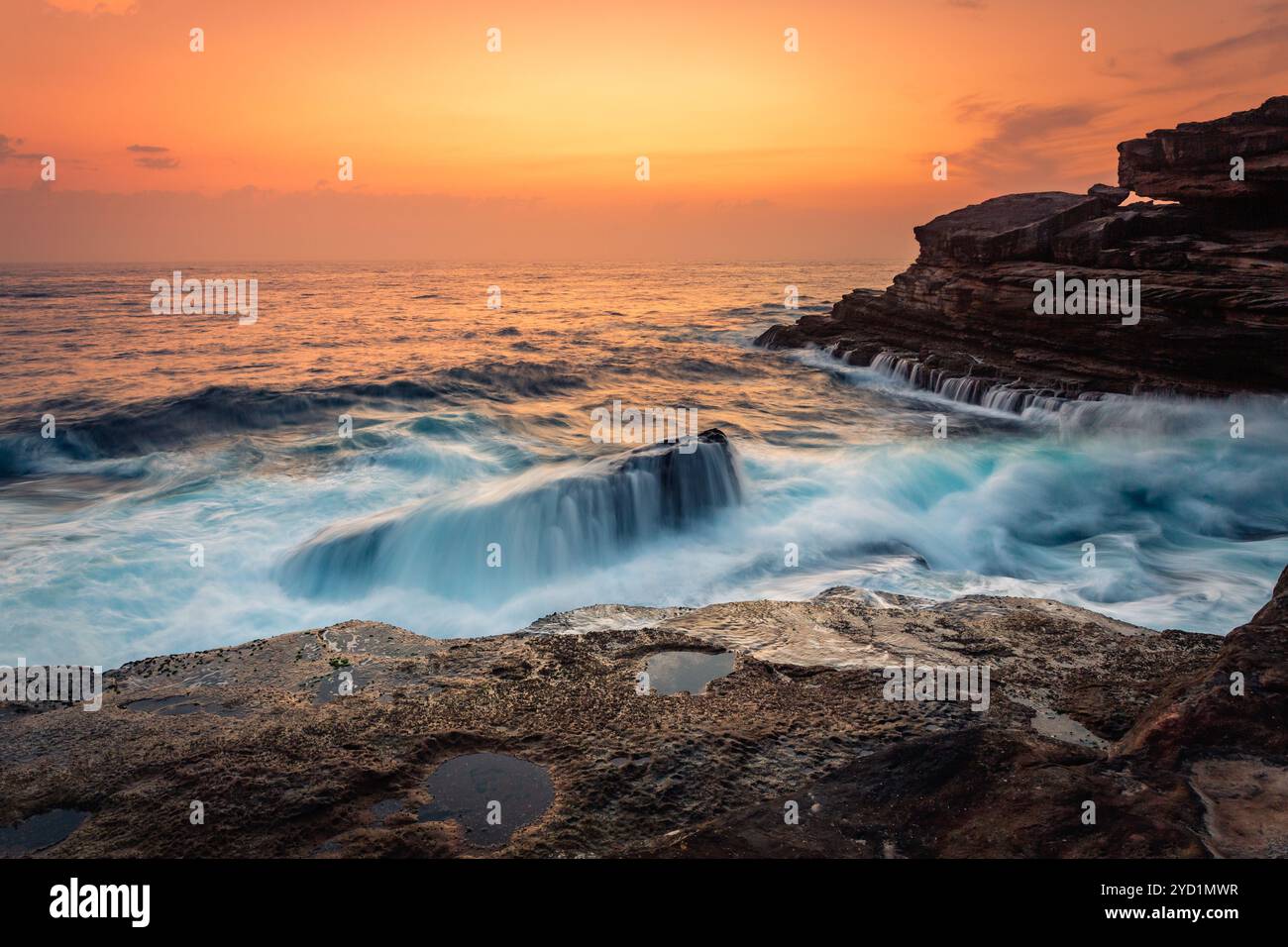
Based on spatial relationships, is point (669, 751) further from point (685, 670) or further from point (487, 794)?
point (685, 670)

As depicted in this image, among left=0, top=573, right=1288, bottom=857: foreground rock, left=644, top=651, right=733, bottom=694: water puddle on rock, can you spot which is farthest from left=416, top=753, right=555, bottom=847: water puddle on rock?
left=644, top=651, right=733, bottom=694: water puddle on rock

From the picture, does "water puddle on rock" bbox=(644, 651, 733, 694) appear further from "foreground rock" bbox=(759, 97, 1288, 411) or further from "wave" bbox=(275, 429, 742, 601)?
"foreground rock" bbox=(759, 97, 1288, 411)

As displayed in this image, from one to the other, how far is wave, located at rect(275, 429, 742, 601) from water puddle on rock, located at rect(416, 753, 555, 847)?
5517mm

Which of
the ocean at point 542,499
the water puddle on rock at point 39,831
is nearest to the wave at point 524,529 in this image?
the ocean at point 542,499

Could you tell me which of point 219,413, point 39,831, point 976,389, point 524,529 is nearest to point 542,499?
point 524,529

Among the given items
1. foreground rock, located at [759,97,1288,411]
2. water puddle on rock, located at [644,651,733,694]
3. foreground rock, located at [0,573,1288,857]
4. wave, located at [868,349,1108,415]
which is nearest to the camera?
foreground rock, located at [0,573,1288,857]

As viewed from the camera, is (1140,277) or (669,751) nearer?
(669,751)

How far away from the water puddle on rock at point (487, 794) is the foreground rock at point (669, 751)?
0.02 metres

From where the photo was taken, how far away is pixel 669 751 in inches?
166

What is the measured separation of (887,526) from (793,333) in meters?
22.8

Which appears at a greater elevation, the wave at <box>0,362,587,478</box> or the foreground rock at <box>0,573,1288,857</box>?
the wave at <box>0,362,587,478</box>

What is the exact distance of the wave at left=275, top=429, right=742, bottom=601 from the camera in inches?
389

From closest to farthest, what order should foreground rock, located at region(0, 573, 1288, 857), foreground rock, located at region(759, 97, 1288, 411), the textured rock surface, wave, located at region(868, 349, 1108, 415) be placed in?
foreground rock, located at region(0, 573, 1288, 857)
foreground rock, located at region(759, 97, 1288, 411)
the textured rock surface
wave, located at region(868, 349, 1108, 415)

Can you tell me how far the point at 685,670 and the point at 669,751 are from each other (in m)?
1.21
